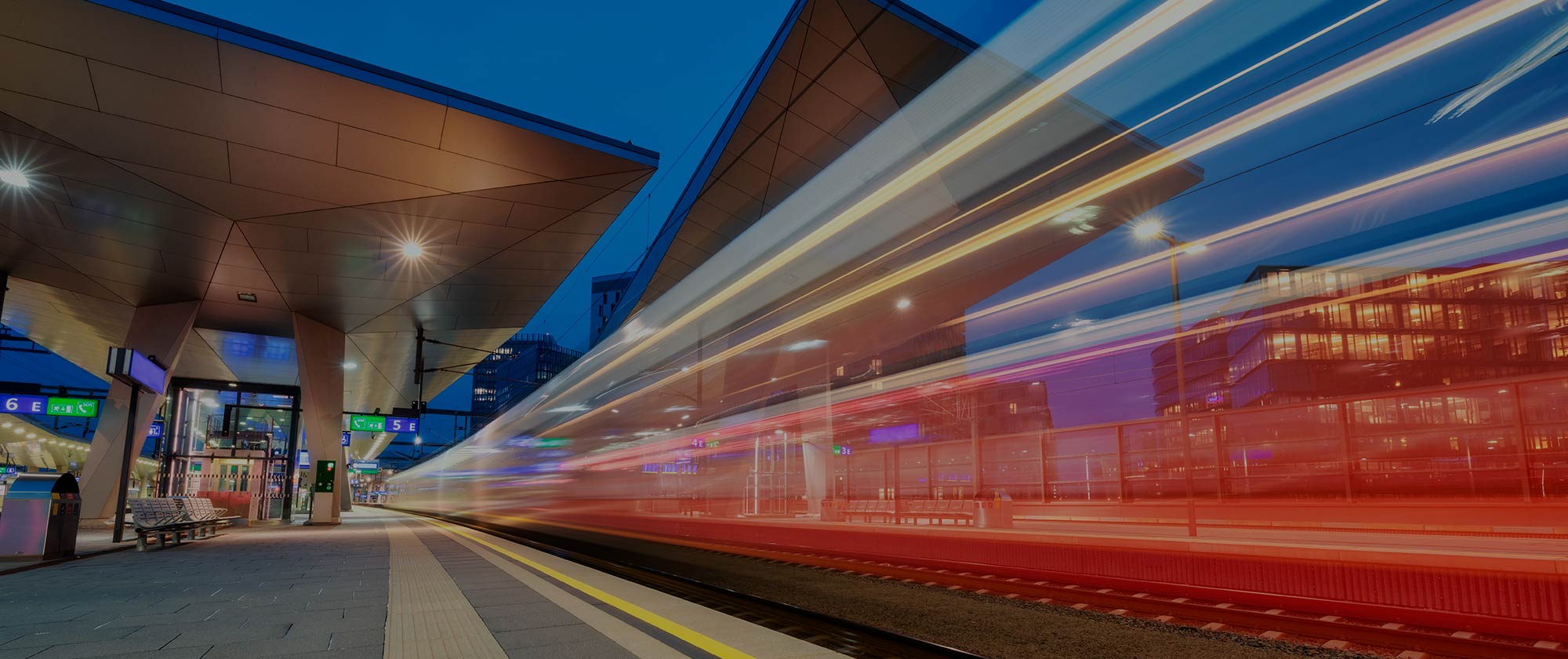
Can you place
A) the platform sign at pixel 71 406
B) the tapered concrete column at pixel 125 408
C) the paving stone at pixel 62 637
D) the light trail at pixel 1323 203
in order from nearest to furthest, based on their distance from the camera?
1. the paving stone at pixel 62 637
2. the light trail at pixel 1323 203
3. the tapered concrete column at pixel 125 408
4. the platform sign at pixel 71 406

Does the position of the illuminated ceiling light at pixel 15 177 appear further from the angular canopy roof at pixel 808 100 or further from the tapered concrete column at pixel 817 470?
the tapered concrete column at pixel 817 470

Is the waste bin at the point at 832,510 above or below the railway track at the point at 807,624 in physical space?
above

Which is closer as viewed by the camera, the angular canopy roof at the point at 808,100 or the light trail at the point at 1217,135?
the light trail at the point at 1217,135

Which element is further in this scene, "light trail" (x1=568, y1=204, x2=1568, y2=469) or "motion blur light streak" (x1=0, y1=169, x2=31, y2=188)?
"motion blur light streak" (x1=0, y1=169, x2=31, y2=188)

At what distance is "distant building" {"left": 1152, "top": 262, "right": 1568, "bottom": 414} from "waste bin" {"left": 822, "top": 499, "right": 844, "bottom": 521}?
5.13 metres

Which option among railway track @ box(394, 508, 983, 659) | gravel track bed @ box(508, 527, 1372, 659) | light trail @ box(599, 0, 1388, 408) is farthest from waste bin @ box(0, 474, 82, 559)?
light trail @ box(599, 0, 1388, 408)

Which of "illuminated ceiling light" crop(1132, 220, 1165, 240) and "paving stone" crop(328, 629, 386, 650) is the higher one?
"illuminated ceiling light" crop(1132, 220, 1165, 240)

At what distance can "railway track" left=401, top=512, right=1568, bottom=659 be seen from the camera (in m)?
4.95

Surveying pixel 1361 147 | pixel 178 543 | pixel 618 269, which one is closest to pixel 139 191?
pixel 178 543

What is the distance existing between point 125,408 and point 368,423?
7796mm

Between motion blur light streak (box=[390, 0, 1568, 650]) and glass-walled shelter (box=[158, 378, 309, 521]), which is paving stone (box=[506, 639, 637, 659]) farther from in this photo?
glass-walled shelter (box=[158, 378, 309, 521])

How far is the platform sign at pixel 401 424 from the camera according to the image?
27.9 m

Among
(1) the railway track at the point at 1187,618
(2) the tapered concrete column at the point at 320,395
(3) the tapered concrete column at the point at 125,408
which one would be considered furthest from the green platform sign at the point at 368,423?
(1) the railway track at the point at 1187,618

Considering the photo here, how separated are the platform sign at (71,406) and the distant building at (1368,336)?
2747 cm
